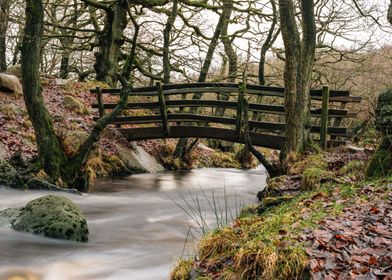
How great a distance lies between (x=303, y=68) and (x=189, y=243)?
5.23m

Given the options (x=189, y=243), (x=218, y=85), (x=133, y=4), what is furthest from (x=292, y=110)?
(x=133, y=4)

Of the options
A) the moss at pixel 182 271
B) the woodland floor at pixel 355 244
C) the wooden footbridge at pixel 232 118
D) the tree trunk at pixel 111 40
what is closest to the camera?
the woodland floor at pixel 355 244

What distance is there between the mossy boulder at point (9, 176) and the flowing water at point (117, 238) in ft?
0.60

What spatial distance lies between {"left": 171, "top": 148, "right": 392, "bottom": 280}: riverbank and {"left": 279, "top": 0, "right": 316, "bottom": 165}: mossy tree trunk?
4.08 metres

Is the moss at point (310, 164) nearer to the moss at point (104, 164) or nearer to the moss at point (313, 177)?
the moss at point (313, 177)

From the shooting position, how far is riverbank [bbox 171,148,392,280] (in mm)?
3656

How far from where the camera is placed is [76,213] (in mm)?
6969

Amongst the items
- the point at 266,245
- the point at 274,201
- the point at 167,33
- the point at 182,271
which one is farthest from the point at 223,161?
the point at 266,245

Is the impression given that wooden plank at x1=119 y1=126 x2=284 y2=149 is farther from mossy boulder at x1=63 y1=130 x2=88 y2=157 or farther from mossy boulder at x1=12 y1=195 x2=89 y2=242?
mossy boulder at x1=12 y1=195 x2=89 y2=242

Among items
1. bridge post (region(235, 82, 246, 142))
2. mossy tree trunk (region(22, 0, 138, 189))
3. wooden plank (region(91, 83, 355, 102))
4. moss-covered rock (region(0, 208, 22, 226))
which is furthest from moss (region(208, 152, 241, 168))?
moss-covered rock (region(0, 208, 22, 226))

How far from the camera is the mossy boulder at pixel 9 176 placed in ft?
30.9

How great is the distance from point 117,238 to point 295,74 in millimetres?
5372

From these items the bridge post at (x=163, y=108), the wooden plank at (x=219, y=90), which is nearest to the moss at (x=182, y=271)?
the wooden plank at (x=219, y=90)

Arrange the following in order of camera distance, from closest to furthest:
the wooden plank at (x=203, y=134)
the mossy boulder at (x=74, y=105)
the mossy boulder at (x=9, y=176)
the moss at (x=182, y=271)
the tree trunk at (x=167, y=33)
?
the moss at (x=182, y=271) → the mossy boulder at (x=9, y=176) → the wooden plank at (x=203, y=134) → the tree trunk at (x=167, y=33) → the mossy boulder at (x=74, y=105)
